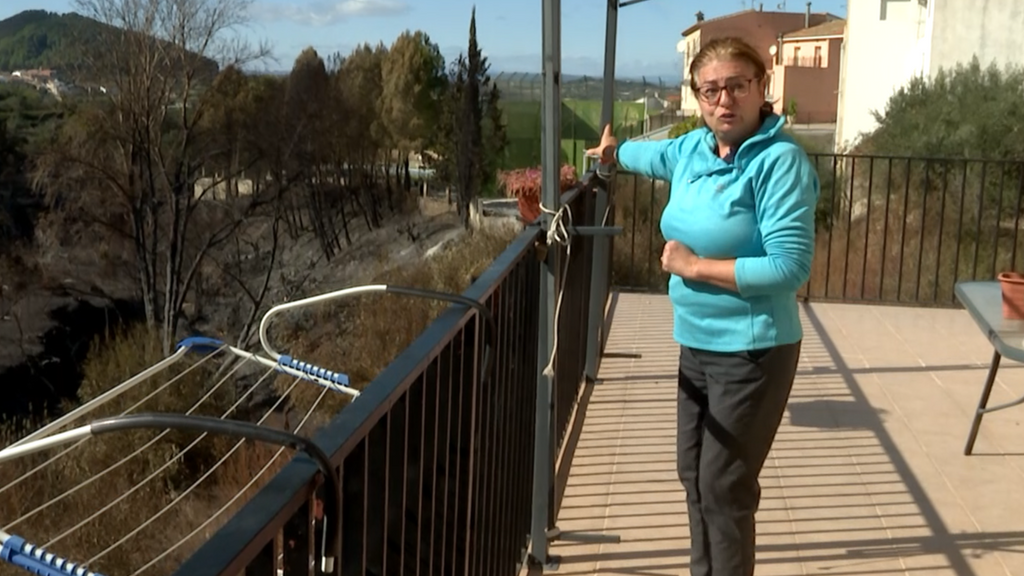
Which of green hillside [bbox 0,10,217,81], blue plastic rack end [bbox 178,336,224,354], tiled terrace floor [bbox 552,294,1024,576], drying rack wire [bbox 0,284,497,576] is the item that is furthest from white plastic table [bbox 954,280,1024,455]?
green hillside [bbox 0,10,217,81]

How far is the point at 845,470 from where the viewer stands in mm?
3887

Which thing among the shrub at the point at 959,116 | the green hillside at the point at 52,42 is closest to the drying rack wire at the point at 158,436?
the shrub at the point at 959,116

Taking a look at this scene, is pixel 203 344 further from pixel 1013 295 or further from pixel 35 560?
pixel 1013 295

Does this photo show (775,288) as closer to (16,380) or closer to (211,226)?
(16,380)

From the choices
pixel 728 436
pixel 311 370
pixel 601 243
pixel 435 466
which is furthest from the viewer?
pixel 601 243

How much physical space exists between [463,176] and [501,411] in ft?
137

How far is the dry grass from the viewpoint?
10336 mm

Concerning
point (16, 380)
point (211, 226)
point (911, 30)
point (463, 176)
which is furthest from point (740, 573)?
point (463, 176)

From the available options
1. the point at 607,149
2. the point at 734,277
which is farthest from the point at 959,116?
the point at 734,277

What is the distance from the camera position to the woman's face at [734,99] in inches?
85.7

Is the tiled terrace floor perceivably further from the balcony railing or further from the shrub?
the shrub

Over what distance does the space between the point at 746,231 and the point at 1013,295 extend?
1.85 metres

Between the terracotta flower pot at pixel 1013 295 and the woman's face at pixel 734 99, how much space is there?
1776 millimetres

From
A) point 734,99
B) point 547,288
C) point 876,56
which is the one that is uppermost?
point 876,56
